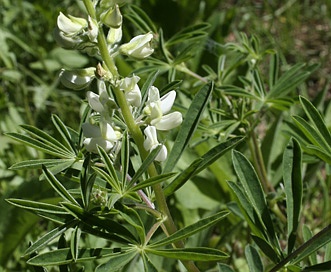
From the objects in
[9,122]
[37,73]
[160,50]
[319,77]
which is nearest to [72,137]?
[160,50]

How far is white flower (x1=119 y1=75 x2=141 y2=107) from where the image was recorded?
126 cm

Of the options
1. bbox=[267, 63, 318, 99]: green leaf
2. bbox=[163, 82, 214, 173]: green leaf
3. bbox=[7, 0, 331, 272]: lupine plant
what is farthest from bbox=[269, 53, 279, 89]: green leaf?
bbox=[163, 82, 214, 173]: green leaf

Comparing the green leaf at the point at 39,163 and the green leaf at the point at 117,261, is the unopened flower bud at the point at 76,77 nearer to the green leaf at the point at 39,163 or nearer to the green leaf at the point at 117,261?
the green leaf at the point at 39,163

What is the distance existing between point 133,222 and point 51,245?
0.93 meters

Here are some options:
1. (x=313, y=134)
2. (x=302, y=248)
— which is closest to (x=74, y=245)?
(x=302, y=248)

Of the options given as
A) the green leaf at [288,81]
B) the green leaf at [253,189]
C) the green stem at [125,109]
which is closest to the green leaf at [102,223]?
the green stem at [125,109]

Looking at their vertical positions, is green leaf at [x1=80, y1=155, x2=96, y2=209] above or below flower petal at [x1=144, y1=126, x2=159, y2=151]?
below

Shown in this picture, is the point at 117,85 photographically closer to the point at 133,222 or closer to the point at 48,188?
the point at 133,222

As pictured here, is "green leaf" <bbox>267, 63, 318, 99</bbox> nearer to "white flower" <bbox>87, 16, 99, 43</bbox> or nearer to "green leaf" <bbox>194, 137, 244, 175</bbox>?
"green leaf" <bbox>194, 137, 244, 175</bbox>

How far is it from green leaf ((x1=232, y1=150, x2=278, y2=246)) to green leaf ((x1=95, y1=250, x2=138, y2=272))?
34cm

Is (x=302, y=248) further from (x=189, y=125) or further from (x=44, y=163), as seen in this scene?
(x=44, y=163)

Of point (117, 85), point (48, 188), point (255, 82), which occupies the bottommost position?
point (48, 188)

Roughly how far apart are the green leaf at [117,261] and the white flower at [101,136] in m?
0.23

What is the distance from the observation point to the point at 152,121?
1.30 m
